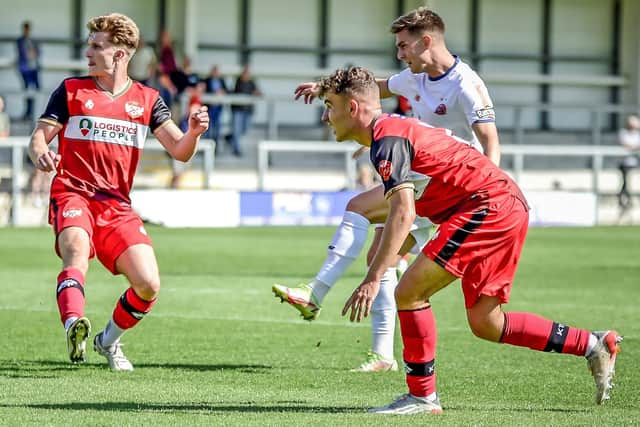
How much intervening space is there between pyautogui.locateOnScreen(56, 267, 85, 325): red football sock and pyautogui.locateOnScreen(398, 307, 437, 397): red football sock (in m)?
2.01

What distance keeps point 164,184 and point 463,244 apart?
2054 cm

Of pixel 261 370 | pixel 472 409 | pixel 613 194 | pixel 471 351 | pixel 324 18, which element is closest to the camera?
pixel 472 409

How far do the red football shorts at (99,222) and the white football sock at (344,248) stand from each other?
1.27m

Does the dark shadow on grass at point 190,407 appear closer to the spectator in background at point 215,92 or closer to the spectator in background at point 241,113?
the spectator in background at point 215,92

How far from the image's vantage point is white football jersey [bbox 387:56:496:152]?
8.49m

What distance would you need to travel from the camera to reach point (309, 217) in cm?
2475

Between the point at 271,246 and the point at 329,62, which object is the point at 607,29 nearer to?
the point at 329,62

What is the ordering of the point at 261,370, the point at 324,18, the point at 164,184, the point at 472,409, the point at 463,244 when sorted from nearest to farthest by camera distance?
the point at 463,244 → the point at 472,409 → the point at 261,370 → the point at 164,184 → the point at 324,18

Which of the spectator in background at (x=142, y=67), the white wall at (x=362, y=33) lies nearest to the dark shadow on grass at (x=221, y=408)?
the spectator in background at (x=142, y=67)

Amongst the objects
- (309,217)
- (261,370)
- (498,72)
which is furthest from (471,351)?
(498,72)

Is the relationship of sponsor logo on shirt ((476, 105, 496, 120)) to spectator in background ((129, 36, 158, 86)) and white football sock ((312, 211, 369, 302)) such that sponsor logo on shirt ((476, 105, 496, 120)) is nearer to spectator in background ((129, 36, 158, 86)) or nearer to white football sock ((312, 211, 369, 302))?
white football sock ((312, 211, 369, 302))

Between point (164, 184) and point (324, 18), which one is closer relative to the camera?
point (164, 184)

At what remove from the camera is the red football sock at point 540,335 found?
691cm

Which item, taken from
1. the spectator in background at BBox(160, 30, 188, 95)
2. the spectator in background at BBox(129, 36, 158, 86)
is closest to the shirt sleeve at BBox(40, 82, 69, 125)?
the spectator in background at BBox(129, 36, 158, 86)
